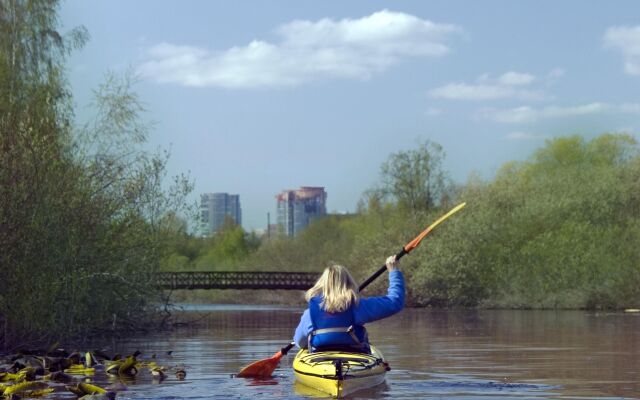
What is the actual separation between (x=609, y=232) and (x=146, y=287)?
92.2 feet

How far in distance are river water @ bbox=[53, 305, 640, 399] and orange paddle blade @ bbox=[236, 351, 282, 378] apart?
193 millimetres

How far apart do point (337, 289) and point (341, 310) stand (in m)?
0.30

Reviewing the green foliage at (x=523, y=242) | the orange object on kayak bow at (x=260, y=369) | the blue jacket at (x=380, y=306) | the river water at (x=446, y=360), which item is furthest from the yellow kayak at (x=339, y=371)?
the green foliage at (x=523, y=242)

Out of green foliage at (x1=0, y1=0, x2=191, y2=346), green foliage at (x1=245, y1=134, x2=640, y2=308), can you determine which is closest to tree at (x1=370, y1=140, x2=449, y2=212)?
green foliage at (x1=245, y1=134, x2=640, y2=308)

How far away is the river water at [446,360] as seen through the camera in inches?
548

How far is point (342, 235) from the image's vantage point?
7569cm

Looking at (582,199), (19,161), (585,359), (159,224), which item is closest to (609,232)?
(582,199)

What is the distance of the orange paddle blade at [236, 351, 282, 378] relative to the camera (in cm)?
1633

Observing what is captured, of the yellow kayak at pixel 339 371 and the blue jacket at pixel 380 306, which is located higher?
the blue jacket at pixel 380 306

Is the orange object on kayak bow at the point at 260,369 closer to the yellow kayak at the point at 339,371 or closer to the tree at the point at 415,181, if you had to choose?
the yellow kayak at the point at 339,371

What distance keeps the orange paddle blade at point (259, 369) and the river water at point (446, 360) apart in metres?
0.19

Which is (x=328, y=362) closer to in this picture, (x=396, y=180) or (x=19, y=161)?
(x=19, y=161)

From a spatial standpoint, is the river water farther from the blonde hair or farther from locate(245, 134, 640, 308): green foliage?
locate(245, 134, 640, 308): green foliage

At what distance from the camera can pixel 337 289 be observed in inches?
519
